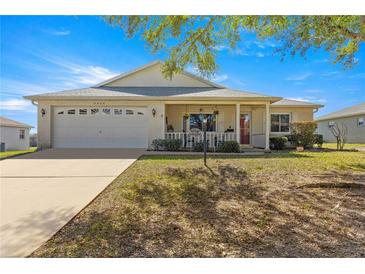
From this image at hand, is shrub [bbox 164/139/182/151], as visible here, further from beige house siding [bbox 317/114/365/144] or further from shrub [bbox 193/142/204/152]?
beige house siding [bbox 317/114/365/144]

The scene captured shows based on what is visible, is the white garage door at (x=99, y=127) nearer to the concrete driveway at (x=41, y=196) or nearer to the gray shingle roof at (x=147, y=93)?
the gray shingle roof at (x=147, y=93)

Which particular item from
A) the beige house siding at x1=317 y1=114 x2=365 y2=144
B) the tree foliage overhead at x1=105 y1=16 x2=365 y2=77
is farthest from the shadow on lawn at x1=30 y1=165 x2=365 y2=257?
the beige house siding at x1=317 y1=114 x2=365 y2=144

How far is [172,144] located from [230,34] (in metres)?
6.20

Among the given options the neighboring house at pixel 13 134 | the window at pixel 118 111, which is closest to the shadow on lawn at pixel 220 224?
the window at pixel 118 111

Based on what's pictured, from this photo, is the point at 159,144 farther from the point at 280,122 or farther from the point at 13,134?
the point at 13,134

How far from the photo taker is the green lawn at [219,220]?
2.65 metres

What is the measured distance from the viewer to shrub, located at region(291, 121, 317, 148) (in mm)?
13820

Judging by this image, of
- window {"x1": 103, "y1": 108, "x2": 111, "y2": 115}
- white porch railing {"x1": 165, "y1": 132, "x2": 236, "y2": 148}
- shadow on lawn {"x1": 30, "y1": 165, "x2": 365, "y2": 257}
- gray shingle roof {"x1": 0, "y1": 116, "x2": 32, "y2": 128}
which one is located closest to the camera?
shadow on lawn {"x1": 30, "y1": 165, "x2": 365, "y2": 257}

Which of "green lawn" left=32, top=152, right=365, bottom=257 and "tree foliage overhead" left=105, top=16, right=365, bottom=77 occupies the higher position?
"tree foliage overhead" left=105, top=16, right=365, bottom=77

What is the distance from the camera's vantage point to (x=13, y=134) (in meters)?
24.9

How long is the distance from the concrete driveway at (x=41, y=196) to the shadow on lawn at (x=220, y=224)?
31cm

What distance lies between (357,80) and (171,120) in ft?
34.6

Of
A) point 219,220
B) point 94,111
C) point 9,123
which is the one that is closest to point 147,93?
point 94,111
